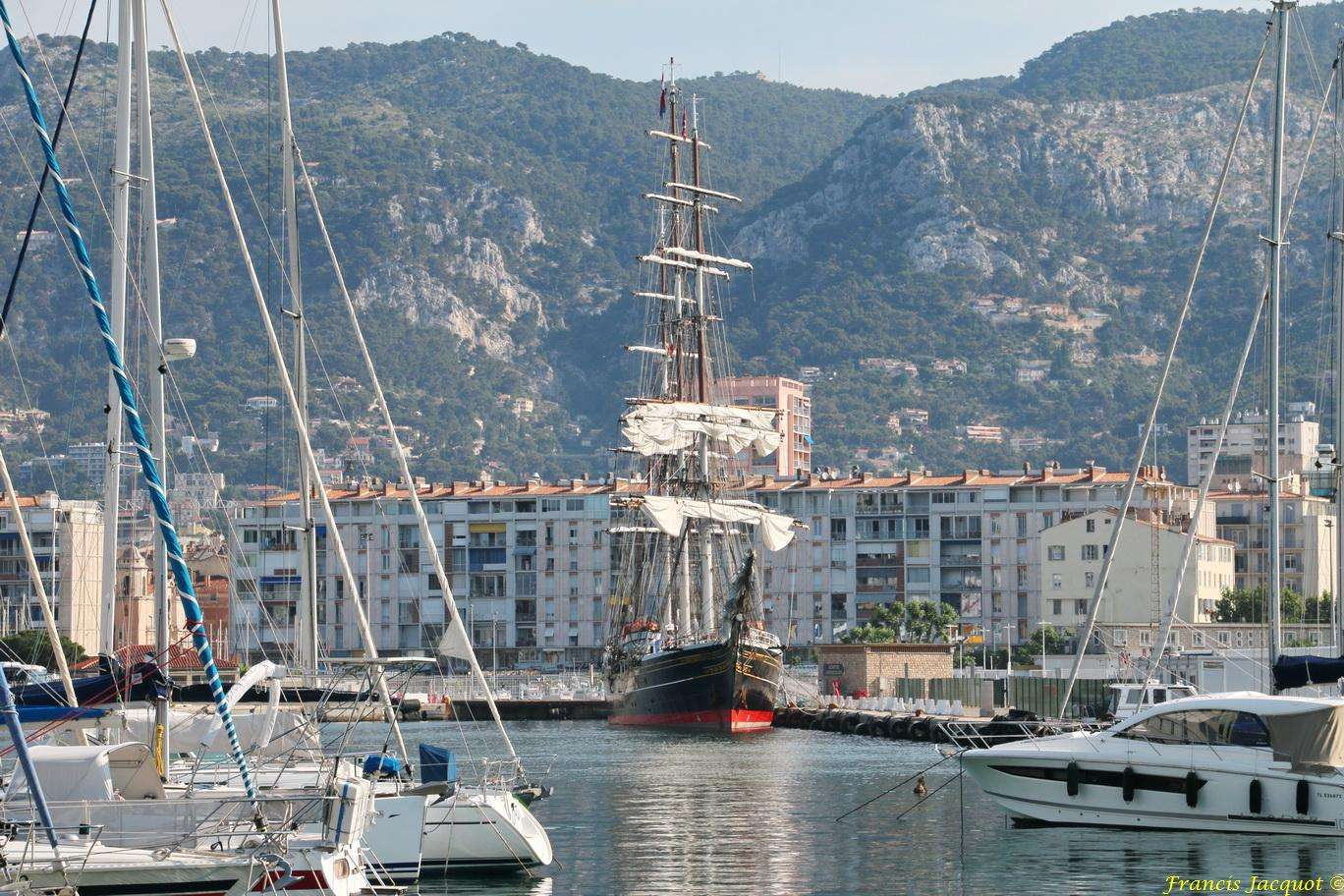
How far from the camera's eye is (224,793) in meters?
30.0

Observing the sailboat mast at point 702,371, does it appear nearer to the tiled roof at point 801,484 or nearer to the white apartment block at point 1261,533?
the tiled roof at point 801,484

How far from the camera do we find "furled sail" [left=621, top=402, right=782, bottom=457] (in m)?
115

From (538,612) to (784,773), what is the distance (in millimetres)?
112826

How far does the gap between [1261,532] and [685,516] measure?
6308 cm

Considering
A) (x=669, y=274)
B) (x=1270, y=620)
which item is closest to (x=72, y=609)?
(x=669, y=274)

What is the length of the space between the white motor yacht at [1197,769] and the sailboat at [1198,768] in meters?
0.02

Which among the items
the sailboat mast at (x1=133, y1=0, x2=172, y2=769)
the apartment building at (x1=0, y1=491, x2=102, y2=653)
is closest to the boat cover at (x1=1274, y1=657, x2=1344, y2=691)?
the sailboat mast at (x1=133, y1=0, x2=172, y2=769)

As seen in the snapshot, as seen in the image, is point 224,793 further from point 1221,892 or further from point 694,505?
point 694,505

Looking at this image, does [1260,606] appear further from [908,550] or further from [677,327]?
[908,550]

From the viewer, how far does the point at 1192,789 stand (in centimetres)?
3959

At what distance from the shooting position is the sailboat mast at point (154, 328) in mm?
33125

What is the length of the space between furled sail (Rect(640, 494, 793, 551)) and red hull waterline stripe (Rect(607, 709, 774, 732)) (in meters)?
10.9

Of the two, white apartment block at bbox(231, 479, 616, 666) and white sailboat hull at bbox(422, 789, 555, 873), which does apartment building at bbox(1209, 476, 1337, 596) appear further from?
white sailboat hull at bbox(422, 789, 555, 873)

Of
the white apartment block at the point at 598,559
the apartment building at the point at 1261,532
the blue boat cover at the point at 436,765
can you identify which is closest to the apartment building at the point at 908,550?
the white apartment block at the point at 598,559
